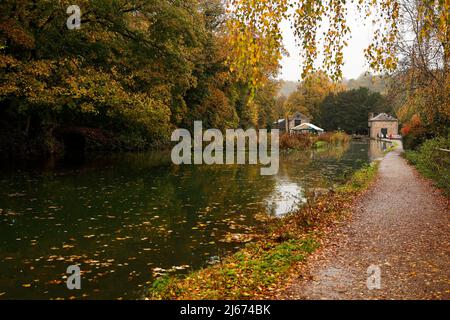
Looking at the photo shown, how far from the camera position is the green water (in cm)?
629

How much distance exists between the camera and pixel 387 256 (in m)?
6.69

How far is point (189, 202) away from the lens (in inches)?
496

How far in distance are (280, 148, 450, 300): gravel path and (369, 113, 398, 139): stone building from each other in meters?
75.5

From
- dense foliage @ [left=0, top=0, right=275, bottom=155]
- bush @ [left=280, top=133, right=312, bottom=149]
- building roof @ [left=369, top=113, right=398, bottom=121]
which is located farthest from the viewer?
building roof @ [left=369, top=113, right=398, bottom=121]

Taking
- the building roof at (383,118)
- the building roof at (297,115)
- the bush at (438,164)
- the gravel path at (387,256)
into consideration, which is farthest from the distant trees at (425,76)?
the building roof at (297,115)

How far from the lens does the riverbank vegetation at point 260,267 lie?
17.4 ft

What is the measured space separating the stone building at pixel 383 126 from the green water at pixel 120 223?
2735 inches

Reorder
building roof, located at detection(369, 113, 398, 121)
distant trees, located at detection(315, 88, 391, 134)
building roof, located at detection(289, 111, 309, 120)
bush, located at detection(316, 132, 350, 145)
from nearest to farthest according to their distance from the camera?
bush, located at detection(316, 132, 350, 145) → building roof, located at detection(369, 113, 398, 121) → distant trees, located at detection(315, 88, 391, 134) → building roof, located at detection(289, 111, 309, 120)

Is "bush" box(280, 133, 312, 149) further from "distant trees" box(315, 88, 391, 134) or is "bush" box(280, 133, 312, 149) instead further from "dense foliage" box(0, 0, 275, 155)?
"distant trees" box(315, 88, 391, 134)

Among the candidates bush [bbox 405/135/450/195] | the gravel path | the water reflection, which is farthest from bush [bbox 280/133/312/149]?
the gravel path

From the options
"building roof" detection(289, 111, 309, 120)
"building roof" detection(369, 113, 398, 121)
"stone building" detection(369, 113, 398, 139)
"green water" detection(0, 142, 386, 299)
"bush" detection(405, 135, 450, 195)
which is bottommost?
"green water" detection(0, 142, 386, 299)
